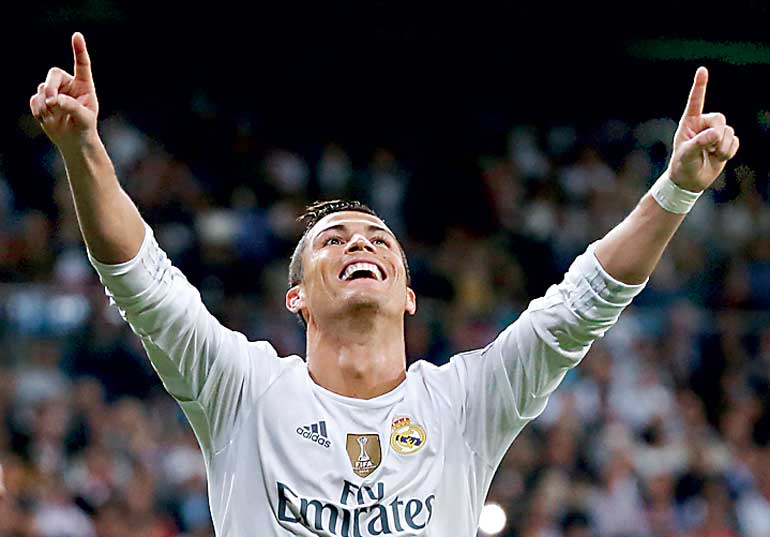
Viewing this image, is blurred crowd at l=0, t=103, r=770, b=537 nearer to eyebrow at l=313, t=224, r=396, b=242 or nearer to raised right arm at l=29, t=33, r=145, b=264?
eyebrow at l=313, t=224, r=396, b=242

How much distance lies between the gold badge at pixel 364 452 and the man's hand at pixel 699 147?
1209 millimetres

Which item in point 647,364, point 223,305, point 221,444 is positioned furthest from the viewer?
point 647,364

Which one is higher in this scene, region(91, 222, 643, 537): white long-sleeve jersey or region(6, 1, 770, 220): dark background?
region(6, 1, 770, 220): dark background

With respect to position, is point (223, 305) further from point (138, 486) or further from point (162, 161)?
point (162, 161)

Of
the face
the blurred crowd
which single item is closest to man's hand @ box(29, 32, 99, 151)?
the face

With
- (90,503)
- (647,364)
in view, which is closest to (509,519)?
(647,364)

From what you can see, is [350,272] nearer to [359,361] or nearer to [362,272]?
[362,272]

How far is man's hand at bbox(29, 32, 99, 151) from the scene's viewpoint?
3.45m

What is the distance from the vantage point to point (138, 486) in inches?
357

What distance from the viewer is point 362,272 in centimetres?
439

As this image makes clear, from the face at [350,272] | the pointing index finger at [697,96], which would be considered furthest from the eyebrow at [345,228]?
the pointing index finger at [697,96]

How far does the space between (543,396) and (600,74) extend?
11277 mm

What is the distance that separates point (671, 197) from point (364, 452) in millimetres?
1201

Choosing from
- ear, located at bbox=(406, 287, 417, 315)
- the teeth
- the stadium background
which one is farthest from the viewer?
the stadium background
